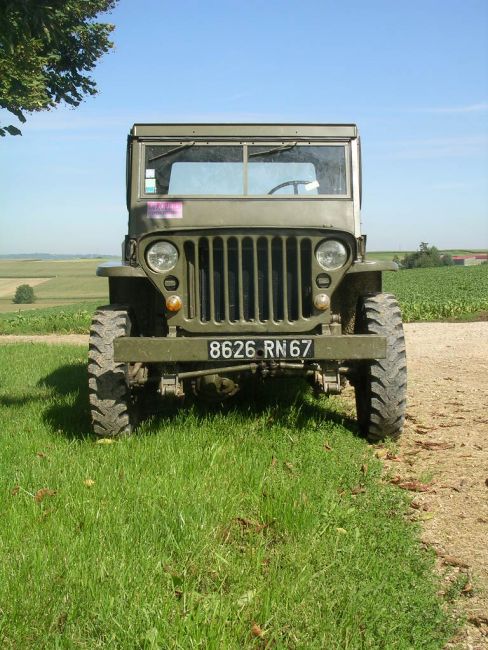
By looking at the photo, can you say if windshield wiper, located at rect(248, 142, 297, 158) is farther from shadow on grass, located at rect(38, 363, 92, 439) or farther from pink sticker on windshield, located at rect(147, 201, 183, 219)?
shadow on grass, located at rect(38, 363, 92, 439)

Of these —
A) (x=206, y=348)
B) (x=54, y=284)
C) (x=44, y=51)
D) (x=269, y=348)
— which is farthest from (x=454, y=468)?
(x=54, y=284)

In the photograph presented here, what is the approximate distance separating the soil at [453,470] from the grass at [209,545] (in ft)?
0.38

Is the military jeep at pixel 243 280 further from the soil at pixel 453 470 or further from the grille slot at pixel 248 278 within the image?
the soil at pixel 453 470

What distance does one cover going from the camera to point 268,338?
462 cm

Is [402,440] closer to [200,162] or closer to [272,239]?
[272,239]

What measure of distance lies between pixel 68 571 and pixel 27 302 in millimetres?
48142

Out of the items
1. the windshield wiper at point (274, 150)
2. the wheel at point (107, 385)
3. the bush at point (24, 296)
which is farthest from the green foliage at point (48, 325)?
the bush at point (24, 296)

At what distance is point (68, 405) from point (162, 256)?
191 cm

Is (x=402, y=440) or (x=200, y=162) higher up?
(x=200, y=162)

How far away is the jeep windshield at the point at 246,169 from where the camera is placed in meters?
5.56

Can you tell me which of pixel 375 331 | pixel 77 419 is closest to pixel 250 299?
pixel 375 331

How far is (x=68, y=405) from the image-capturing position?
6.08 meters

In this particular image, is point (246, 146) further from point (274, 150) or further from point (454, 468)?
point (454, 468)

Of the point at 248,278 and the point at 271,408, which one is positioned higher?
the point at 248,278
